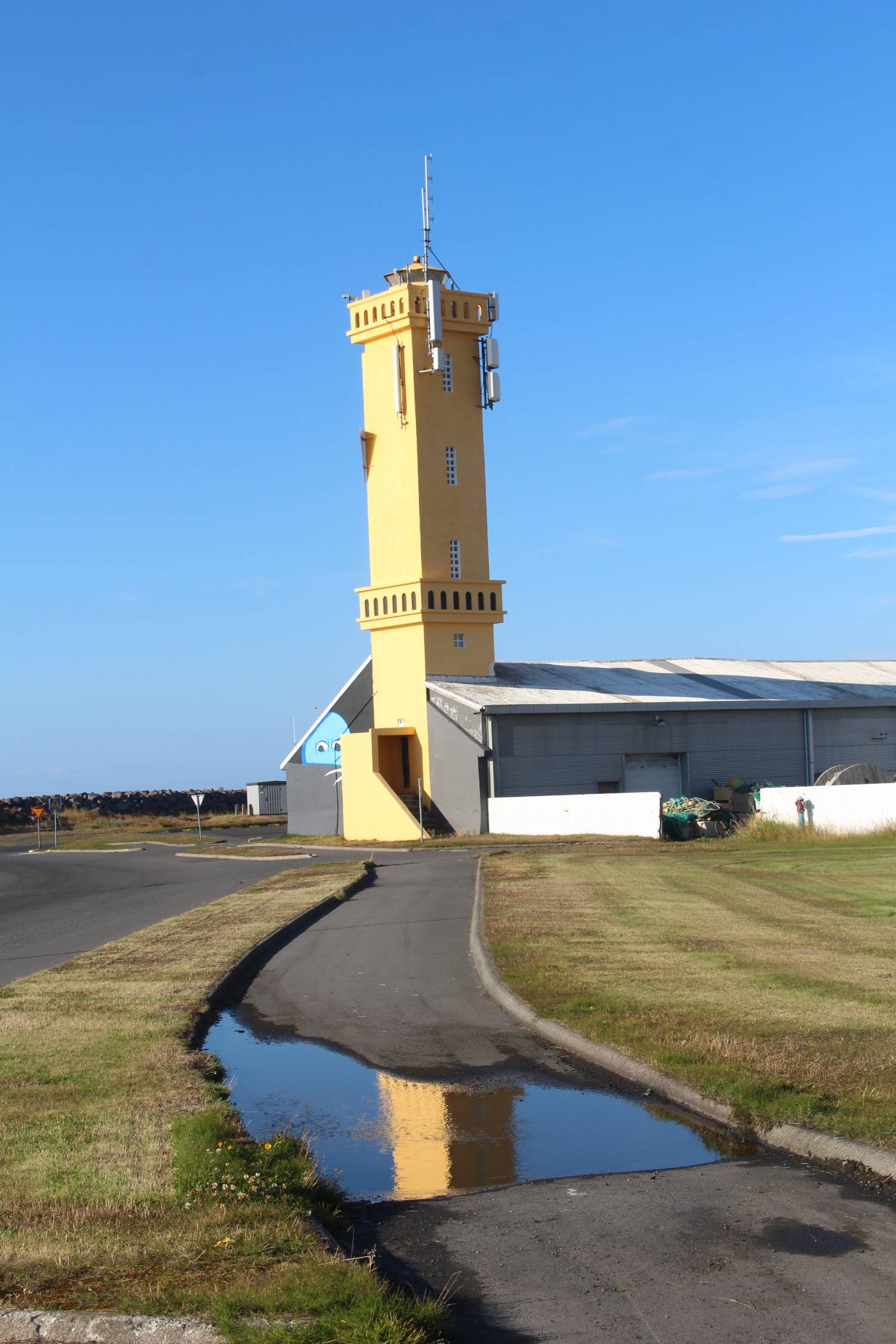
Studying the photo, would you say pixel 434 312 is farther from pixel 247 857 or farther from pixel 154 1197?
pixel 154 1197

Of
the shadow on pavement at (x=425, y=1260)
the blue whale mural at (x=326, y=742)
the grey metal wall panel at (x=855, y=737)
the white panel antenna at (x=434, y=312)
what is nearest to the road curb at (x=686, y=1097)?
the shadow on pavement at (x=425, y=1260)

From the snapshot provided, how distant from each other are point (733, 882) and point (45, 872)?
18.7 meters

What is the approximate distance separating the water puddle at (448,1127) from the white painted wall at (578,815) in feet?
82.6

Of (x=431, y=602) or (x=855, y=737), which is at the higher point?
→ (x=431, y=602)

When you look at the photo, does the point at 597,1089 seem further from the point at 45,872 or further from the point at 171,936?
the point at 45,872

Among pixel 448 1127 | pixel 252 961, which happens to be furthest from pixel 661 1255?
pixel 252 961

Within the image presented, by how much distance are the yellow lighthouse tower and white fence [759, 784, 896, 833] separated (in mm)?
11465

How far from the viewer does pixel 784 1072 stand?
8.01 m

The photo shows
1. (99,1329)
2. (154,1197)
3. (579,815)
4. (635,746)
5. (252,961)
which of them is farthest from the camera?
(635,746)

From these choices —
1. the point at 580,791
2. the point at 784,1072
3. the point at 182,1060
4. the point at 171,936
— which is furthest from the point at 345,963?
the point at 580,791

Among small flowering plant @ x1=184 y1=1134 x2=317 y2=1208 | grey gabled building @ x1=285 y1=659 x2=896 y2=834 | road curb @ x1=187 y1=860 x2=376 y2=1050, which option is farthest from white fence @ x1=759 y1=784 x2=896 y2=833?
small flowering plant @ x1=184 y1=1134 x2=317 y2=1208

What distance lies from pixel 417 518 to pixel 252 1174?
3575 centimetres

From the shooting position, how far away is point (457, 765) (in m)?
39.1

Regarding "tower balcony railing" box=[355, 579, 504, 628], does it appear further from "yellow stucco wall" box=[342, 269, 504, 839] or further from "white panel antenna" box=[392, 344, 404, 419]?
"white panel antenna" box=[392, 344, 404, 419]
